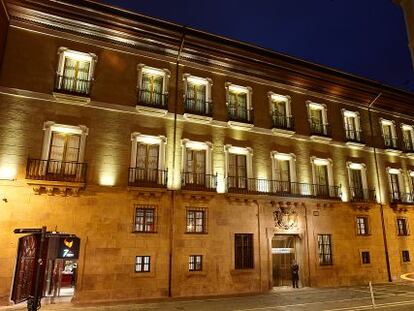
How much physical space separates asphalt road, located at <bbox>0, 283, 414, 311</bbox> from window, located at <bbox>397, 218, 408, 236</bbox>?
286 inches

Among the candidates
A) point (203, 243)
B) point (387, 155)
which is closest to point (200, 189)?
point (203, 243)

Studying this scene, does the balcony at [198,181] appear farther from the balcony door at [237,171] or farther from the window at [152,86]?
the window at [152,86]

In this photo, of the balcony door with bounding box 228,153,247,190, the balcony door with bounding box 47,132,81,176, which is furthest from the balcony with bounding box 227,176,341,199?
the balcony door with bounding box 47,132,81,176

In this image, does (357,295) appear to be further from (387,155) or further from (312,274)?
(387,155)

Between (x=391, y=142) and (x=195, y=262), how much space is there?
20.2 m

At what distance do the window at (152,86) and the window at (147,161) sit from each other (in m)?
A: 2.09

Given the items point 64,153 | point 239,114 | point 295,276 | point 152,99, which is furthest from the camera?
point 239,114

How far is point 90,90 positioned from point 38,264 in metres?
12.0

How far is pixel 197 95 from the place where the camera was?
20.7m

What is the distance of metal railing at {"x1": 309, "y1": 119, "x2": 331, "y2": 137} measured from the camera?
23.7 metres

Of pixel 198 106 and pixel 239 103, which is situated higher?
pixel 239 103

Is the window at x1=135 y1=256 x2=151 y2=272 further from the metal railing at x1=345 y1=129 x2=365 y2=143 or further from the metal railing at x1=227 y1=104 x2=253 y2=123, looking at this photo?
the metal railing at x1=345 y1=129 x2=365 y2=143

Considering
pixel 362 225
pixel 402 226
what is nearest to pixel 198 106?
pixel 362 225

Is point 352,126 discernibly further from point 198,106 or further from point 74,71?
point 74,71
